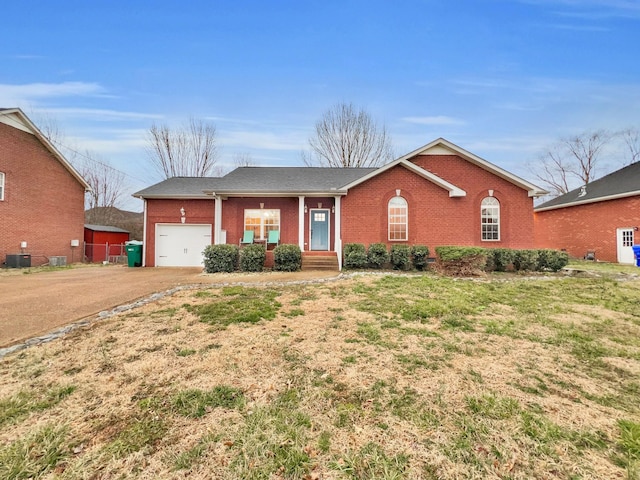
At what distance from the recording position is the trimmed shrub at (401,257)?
36.3 ft

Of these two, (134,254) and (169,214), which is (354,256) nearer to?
(169,214)

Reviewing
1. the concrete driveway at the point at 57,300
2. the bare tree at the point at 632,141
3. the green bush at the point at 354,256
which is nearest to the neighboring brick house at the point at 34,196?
the concrete driveway at the point at 57,300

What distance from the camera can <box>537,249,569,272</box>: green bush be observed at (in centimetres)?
1083

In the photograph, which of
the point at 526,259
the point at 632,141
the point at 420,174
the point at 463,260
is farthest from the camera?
the point at 632,141

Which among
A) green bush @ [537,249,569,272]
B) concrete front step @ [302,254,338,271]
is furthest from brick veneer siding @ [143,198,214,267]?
green bush @ [537,249,569,272]

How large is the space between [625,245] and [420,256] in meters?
13.9

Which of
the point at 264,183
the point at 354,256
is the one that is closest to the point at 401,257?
the point at 354,256

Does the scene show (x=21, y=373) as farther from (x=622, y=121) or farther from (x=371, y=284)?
(x=622, y=121)

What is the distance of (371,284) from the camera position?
7809 millimetres

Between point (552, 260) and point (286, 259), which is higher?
point (286, 259)

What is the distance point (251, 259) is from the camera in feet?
36.4

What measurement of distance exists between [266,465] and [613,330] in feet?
19.8

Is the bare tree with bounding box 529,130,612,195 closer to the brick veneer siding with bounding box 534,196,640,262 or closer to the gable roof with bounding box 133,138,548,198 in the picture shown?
the brick veneer siding with bounding box 534,196,640,262

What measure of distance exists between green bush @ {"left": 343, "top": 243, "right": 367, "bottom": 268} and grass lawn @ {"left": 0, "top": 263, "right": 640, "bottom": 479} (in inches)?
242
